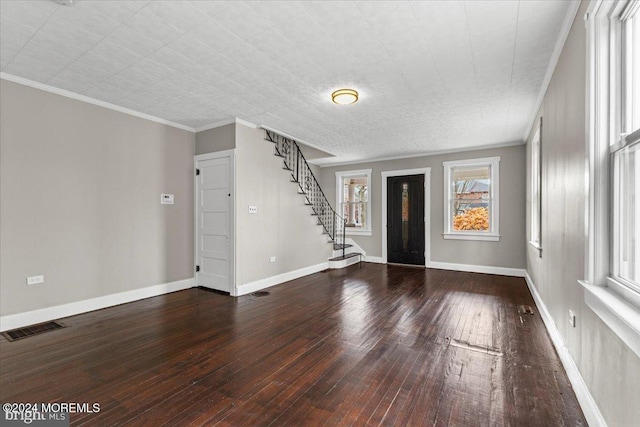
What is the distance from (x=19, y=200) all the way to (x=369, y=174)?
22.1ft

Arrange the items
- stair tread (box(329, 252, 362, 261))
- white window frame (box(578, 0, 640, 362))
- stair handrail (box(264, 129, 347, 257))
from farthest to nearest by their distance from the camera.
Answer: stair tread (box(329, 252, 362, 261))
stair handrail (box(264, 129, 347, 257))
white window frame (box(578, 0, 640, 362))

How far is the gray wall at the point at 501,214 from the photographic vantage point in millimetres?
6027

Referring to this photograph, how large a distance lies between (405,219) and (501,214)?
2.09 metres

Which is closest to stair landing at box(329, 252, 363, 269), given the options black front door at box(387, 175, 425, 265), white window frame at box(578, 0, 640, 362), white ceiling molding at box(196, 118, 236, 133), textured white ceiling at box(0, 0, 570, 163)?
black front door at box(387, 175, 425, 265)

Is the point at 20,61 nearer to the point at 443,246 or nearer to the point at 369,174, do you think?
the point at 369,174

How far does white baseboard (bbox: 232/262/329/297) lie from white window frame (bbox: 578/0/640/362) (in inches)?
164

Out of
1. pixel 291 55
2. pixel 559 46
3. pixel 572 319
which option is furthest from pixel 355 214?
pixel 572 319

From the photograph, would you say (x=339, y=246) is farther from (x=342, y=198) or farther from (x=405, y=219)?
(x=405, y=219)

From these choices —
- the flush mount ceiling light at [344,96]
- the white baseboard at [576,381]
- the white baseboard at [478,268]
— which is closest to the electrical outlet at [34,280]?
the flush mount ceiling light at [344,96]

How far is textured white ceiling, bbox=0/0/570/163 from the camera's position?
2.19 metres

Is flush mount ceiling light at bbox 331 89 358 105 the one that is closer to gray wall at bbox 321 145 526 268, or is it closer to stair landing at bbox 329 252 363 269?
gray wall at bbox 321 145 526 268

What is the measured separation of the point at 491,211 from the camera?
6.34 metres

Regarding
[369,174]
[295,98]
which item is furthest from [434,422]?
[369,174]

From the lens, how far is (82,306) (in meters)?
3.75
